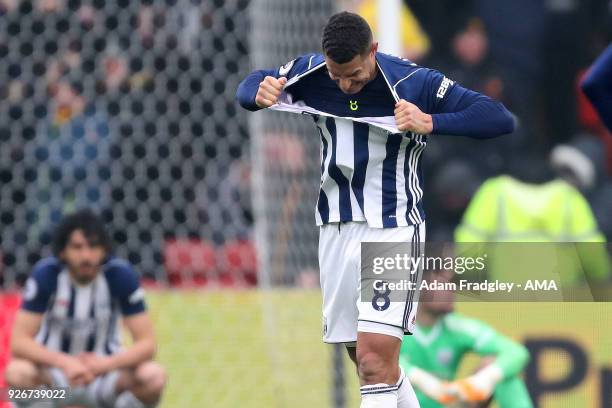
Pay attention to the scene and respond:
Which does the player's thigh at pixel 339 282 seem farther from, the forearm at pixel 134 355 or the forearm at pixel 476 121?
the forearm at pixel 134 355

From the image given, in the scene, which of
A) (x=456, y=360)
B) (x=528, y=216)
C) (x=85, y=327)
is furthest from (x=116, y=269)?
(x=528, y=216)

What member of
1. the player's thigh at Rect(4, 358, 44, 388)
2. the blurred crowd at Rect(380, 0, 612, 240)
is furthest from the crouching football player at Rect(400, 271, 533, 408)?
the blurred crowd at Rect(380, 0, 612, 240)

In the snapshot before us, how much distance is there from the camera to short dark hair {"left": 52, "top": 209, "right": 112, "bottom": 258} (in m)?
7.87

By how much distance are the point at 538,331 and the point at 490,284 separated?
144 cm

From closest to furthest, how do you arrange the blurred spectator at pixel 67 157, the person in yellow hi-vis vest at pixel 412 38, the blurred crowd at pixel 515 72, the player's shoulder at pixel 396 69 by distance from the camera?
1. the player's shoulder at pixel 396 69
2. the blurred spectator at pixel 67 157
3. the blurred crowd at pixel 515 72
4. the person in yellow hi-vis vest at pixel 412 38

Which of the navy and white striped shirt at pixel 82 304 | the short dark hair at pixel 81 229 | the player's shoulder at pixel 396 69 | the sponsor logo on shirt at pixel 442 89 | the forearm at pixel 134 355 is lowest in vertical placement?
the forearm at pixel 134 355

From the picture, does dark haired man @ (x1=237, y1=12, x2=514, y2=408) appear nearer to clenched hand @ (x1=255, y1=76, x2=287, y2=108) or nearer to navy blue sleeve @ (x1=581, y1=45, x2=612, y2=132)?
clenched hand @ (x1=255, y1=76, x2=287, y2=108)

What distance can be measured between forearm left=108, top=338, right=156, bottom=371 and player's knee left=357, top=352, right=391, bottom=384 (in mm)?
2480

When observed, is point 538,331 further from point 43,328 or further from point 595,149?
point 595,149

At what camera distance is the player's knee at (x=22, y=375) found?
7.86m

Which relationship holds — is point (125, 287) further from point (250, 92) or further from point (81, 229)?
point (250, 92)

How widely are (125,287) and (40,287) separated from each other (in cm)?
46

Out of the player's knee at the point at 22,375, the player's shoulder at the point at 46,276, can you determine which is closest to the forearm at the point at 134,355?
the player's knee at the point at 22,375

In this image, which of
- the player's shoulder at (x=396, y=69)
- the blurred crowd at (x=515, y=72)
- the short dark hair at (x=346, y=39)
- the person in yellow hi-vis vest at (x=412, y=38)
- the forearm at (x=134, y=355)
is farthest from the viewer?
the person in yellow hi-vis vest at (x=412, y=38)
